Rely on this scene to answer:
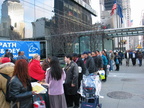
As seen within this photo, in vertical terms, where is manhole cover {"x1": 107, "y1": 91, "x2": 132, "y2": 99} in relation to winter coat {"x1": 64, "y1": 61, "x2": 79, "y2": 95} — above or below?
below

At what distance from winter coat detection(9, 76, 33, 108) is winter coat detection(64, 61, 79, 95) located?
1831 mm

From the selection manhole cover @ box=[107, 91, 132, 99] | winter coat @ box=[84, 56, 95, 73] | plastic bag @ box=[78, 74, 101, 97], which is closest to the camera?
plastic bag @ box=[78, 74, 101, 97]

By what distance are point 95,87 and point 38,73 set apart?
5.85 feet

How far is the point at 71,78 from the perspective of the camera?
4.69m

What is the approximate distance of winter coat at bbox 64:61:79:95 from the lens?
4.59 meters

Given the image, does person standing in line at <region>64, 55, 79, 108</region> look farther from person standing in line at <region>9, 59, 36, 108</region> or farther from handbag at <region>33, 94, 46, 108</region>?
person standing in line at <region>9, 59, 36, 108</region>

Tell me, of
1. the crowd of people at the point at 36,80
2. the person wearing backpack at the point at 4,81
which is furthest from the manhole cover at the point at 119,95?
the person wearing backpack at the point at 4,81

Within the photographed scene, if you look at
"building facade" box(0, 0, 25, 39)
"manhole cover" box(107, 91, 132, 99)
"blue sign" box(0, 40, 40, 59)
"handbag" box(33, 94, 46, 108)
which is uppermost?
"building facade" box(0, 0, 25, 39)

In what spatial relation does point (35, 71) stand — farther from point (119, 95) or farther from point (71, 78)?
point (119, 95)

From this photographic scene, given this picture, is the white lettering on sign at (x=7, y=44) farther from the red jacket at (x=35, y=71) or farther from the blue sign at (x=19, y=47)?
the red jacket at (x=35, y=71)

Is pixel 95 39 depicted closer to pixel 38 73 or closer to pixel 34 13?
pixel 34 13

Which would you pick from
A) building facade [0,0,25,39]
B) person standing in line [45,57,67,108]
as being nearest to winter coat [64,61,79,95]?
person standing in line [45,57,67,108]

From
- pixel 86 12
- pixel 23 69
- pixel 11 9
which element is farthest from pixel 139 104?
pixel 86 12

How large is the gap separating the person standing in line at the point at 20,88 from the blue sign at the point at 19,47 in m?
8.08
